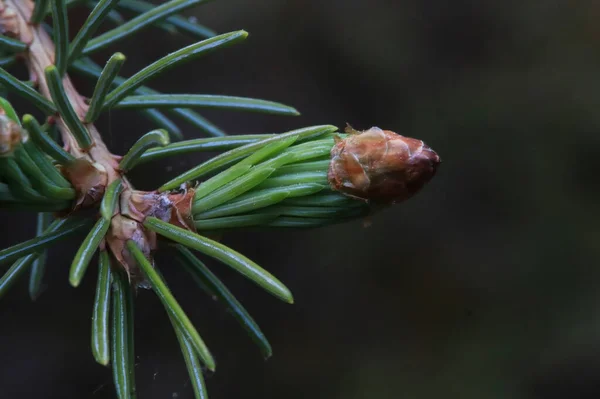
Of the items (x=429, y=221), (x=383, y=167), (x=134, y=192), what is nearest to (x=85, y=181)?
(x=134, y=192)

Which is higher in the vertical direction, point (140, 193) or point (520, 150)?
point (140, 193)

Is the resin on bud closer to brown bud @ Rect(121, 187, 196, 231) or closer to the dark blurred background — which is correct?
brown bud @ Rect(121, 187, 196, 231)

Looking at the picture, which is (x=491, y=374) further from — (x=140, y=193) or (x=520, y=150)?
(x=140, y=193)

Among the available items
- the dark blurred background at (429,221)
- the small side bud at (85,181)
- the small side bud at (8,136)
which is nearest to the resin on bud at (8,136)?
the small side bud at (8,136)

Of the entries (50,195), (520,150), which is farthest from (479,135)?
(50,195)

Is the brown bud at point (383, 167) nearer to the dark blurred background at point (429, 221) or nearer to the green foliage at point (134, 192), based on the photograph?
the green foliage at point (134, 192)

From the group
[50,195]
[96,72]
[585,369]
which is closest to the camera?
[50,195]
